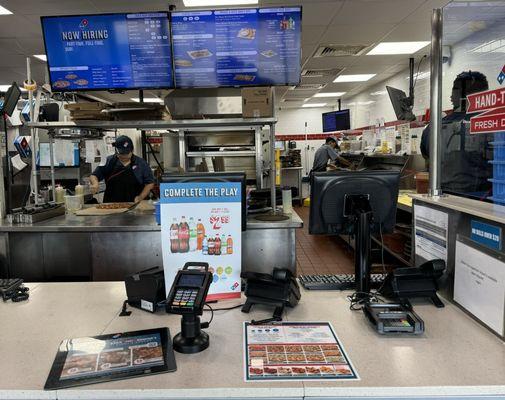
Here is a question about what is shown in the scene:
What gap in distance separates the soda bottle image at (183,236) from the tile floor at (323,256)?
350 centimetres

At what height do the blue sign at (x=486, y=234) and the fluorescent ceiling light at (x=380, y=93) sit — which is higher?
the fluorescent ceiling light at (x=380, y=93)

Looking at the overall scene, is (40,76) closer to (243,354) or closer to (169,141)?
(169,141)

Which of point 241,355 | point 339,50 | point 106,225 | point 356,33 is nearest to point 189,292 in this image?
point 241,355

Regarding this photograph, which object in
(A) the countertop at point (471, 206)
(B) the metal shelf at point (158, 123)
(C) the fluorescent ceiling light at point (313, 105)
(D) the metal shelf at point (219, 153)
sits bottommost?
(A) the countertop at point (471, 206)

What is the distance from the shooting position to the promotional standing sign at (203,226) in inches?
64.3

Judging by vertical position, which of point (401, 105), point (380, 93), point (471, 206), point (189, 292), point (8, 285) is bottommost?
point (8, 285)

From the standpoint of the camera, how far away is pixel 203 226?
5.43 ft

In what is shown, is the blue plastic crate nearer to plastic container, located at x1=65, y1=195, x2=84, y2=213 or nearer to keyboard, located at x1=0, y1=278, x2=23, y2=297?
keyboard, located at x1=0, y1=278, x2=23, y2=297

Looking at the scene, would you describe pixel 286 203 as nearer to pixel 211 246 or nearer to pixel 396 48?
pixel 211 246

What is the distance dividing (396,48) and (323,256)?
383 cm

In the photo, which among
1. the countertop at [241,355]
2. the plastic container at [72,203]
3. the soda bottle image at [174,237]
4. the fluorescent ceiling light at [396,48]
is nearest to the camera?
the countertop at [241,355]

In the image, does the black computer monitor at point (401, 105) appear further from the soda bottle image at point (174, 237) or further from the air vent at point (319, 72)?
the soda bottle image at point (174, 237)

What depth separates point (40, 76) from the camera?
820cm

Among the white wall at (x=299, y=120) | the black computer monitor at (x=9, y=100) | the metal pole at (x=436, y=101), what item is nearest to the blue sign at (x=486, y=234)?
the metal pole at (x=436, y=101)
